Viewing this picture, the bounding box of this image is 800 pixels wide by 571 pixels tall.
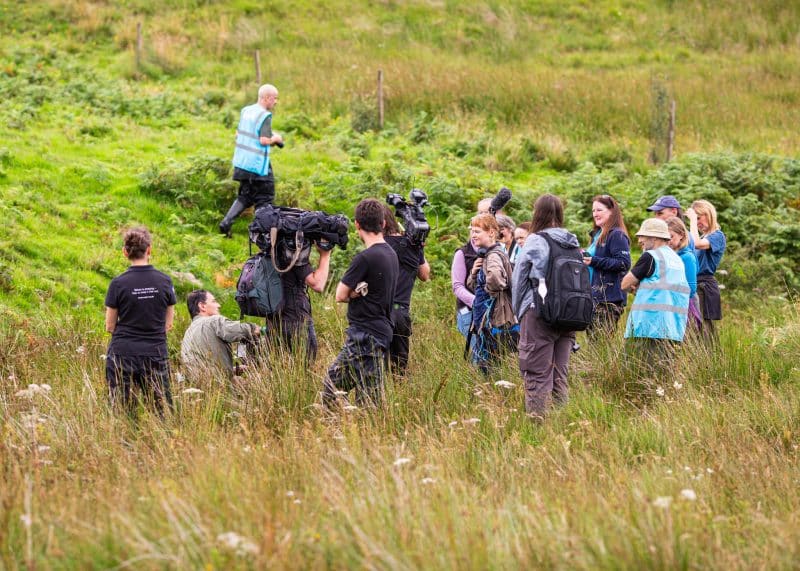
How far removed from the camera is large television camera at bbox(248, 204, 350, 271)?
806 centimetres

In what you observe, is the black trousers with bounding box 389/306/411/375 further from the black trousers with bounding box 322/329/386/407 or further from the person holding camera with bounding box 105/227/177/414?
the person holding camera with bounding box 105/227/177/414

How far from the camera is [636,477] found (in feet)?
18.7

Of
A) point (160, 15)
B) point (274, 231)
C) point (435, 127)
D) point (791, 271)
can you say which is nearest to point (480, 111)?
point (435, 127)

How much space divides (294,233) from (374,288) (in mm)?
1139

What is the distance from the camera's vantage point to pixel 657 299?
831 centimetres

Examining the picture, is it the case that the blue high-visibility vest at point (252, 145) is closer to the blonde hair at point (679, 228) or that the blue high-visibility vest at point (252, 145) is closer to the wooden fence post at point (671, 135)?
the blonde hair at point (679, 228)

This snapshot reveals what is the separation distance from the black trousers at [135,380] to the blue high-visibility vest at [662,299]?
13.1 ft

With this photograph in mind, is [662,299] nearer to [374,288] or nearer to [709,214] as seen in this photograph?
[709,214]

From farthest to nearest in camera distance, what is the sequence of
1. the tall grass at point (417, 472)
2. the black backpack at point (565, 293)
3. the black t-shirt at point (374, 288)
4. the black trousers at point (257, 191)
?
the black trousers at point (257, 191), the black backpack at point (565, 293), the black t-shirt at point (374, 288), the tall grass at point (417, 472)

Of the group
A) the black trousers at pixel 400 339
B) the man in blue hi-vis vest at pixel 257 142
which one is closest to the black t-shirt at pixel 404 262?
the black trousers at pixel 400 339

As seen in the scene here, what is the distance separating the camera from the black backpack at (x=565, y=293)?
7328 millimetres

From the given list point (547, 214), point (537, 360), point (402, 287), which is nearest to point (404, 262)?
point (402, 287)

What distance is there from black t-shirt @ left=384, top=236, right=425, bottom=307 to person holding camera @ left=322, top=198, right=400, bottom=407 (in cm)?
92

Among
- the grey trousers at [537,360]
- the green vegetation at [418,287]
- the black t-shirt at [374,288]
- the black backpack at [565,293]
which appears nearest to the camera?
the green vegetation at [418,287]
